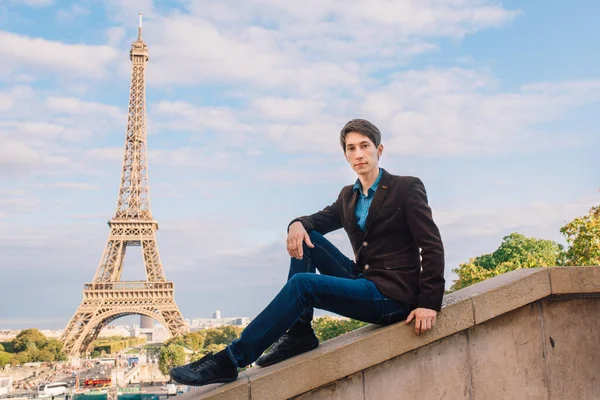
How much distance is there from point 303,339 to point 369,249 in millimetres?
743

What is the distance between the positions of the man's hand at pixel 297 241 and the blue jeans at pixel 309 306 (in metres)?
0.34

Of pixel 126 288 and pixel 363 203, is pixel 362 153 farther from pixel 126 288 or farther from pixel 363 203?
pixel 126 288

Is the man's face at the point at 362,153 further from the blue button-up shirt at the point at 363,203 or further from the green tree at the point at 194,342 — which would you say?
the green tree at the point at 194,342

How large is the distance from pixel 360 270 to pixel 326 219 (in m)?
0.49

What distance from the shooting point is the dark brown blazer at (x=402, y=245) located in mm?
3607

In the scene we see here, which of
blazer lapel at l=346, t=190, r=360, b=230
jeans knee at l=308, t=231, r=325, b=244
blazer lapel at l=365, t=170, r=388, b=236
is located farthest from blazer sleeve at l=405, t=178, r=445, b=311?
jeans knee at l=308, t=231, r=325, b=244

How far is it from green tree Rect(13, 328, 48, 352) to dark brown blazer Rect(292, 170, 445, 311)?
78.7 meters

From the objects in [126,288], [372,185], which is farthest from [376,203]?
[126,288]

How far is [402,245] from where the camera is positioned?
380cm

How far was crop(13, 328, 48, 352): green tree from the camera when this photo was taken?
74.4 metres

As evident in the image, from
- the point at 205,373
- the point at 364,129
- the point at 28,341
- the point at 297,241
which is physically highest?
the point at 364,129

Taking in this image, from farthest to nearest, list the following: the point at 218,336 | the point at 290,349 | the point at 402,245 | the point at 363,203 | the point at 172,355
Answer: the point at 218,336, the point at 172,355, the point at 363,203, the point at 290,349, the point at 402,245

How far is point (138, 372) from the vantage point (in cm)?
6600

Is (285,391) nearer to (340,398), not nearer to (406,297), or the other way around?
(340,398)
